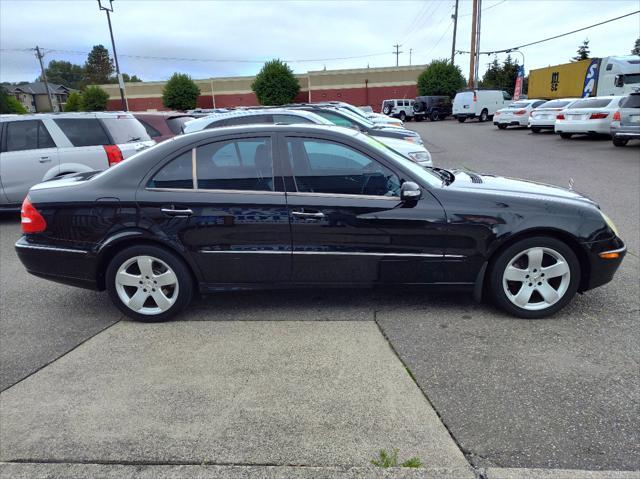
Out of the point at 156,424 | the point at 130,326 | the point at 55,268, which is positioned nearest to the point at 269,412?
the point at 156,424

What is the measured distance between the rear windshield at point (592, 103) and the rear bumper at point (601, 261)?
16268 millimetres

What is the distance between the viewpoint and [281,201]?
12.6 feet

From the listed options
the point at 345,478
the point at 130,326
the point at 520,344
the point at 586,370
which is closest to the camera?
the point at 345,478

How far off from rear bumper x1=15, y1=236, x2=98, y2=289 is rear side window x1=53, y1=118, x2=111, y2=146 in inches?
172

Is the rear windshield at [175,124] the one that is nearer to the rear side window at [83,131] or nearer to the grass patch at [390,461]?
the rear side window at [83,131]

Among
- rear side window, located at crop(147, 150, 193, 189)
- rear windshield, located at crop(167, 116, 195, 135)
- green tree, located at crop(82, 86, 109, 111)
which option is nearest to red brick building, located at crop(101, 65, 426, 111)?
green tree, located at crop(82, 86, 109, 111)

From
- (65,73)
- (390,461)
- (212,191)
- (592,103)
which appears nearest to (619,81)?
(592,103)

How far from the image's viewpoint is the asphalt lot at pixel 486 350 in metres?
2.52

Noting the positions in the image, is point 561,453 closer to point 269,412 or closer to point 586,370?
point 586,370

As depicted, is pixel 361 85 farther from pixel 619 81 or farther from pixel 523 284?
pixel 523 284

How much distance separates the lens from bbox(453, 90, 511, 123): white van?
35312 millimetres

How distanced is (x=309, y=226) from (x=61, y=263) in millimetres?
2174

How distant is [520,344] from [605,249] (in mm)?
1114

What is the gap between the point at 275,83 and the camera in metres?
52.7
